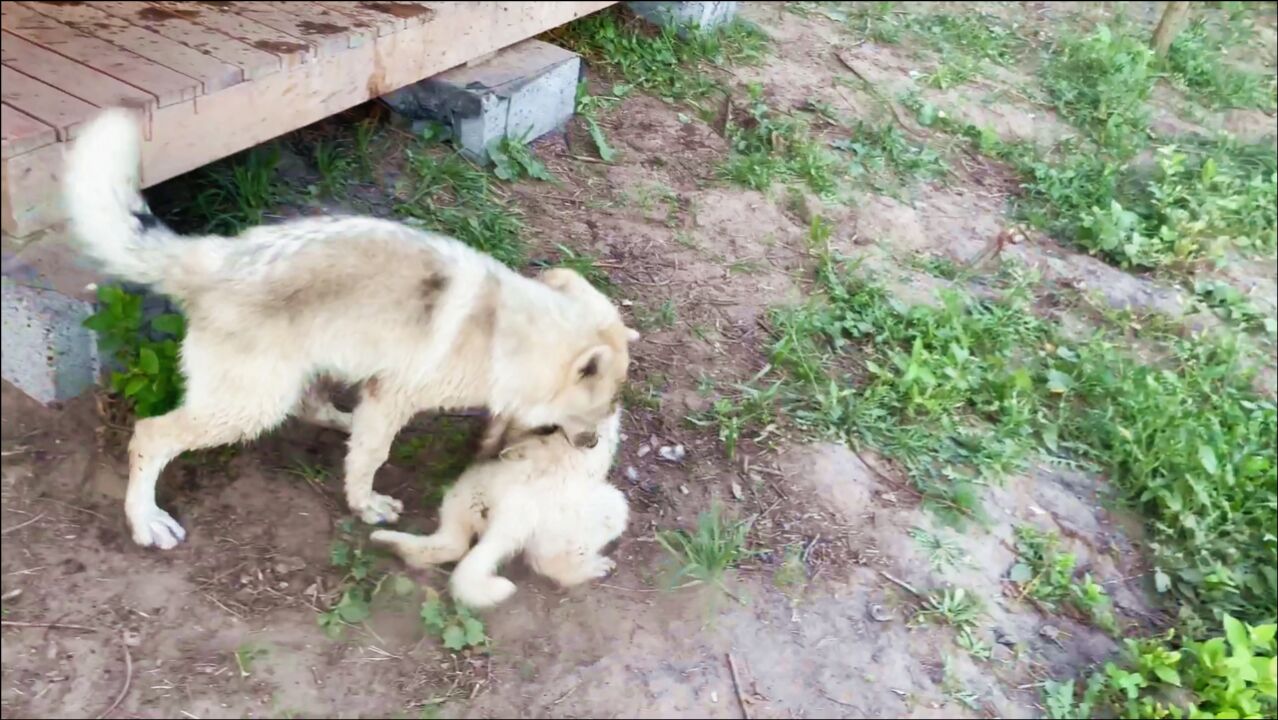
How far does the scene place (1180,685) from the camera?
12.7 feet

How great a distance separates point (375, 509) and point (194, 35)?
206cm

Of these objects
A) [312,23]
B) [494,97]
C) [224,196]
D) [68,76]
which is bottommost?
[224,196]

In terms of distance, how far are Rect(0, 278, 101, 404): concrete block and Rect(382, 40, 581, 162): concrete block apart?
2.41 meters

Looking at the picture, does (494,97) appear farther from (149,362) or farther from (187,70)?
(149,362)

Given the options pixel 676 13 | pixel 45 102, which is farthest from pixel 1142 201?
pixel 45 102

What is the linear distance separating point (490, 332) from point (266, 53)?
1.65 metres

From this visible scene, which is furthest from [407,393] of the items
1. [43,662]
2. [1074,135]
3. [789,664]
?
[1074,135]

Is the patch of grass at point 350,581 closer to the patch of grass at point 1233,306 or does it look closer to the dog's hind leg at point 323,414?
the dog's hind leg at point 323,414

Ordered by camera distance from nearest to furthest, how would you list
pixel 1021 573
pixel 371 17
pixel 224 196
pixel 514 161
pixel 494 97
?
pixel 1021 573 < pixel 224 196 < pixel 371 17 < pixel 494 97 < pixel 514 161

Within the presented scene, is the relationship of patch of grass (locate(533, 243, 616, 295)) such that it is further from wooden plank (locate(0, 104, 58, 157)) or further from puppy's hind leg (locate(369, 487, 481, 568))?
wooden plank (locate(0, 104, 58, 157))

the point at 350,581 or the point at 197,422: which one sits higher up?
the point at 197,422

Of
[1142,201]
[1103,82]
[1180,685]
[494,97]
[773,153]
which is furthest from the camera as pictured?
[1103,82]

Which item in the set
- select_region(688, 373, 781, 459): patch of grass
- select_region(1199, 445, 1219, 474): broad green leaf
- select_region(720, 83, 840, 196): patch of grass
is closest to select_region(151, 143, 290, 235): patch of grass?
select_region(688, 373, 781, 459): patch of grass

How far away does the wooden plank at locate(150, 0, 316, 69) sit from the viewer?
4.08 m
